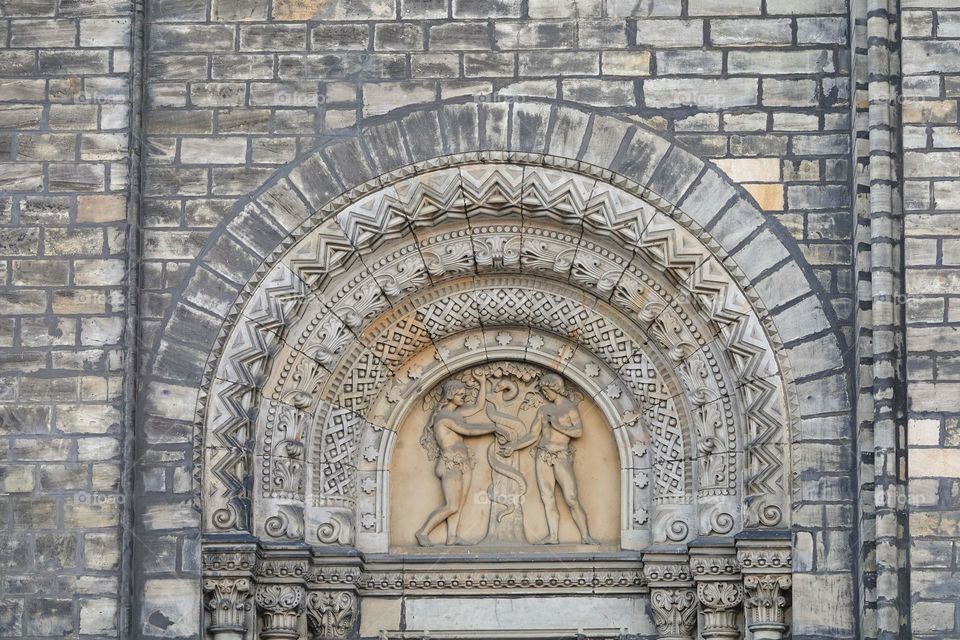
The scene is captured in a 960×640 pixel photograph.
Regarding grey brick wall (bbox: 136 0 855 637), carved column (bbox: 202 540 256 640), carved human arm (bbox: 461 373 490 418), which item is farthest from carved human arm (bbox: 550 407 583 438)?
carved column (bbox: 202 540 256 640)

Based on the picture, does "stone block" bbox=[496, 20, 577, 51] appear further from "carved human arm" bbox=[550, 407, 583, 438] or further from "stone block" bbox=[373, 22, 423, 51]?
"carved human arm" bbox=[550, 407, 583, 438]

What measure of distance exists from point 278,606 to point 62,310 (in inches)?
86.1

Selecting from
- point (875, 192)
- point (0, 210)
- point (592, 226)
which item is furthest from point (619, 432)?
point (0, 210)

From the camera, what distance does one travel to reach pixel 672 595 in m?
11.9

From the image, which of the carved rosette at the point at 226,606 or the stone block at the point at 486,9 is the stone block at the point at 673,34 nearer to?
the stone block at the point at 486,9

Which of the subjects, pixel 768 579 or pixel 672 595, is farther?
pixel 672 595

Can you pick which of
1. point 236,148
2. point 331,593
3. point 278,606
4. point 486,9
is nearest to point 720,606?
point 331,593

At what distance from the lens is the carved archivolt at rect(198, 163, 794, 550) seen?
11812mm

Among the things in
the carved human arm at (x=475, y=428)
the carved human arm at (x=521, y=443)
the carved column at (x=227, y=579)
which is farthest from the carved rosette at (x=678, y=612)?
the carved column at (x=227, y=579)

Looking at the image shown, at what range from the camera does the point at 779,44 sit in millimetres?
12039

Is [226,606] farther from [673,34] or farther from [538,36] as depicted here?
[673,34]

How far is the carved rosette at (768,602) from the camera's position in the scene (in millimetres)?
11461

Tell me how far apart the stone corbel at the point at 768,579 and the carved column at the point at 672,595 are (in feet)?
1.58

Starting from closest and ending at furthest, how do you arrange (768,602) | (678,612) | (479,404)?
(768,602) → (678,612) → (479,404)
